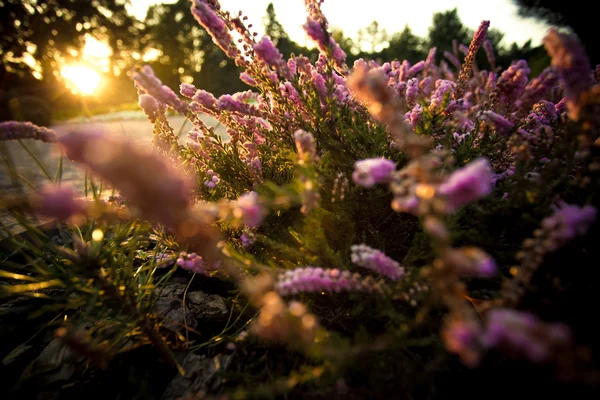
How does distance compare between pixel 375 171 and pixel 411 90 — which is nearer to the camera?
pixel 375 171

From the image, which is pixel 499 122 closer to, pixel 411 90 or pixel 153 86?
pixel 411 90

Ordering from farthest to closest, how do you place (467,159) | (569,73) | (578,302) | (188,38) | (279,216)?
1. (188,38)
2. (279,216)
3. (467,159)
4. (578,302)
5. (569,73)

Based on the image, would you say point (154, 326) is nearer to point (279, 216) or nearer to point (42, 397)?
point (42, 397)

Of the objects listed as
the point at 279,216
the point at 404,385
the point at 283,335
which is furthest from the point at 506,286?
the point at 279,216

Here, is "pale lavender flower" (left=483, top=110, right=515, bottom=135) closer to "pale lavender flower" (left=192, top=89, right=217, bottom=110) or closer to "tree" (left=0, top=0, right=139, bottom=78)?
"pale lavender flower" (left=192, top=89, right=217, bottom=110)

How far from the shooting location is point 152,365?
4.47 ft

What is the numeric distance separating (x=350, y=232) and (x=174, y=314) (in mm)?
1060

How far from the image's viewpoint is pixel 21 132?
3.82 feet

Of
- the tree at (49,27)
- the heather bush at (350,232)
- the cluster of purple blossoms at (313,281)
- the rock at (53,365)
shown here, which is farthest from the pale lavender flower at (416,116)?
the tree at (49,27)

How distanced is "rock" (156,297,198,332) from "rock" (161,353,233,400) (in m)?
0.24

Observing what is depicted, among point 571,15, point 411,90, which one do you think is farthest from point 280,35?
point 411,90

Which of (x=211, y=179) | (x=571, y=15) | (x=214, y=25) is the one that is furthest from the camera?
(x=571, y=15)

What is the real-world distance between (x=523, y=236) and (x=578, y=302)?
1.66 feet

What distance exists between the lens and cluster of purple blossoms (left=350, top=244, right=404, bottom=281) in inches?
33.9
